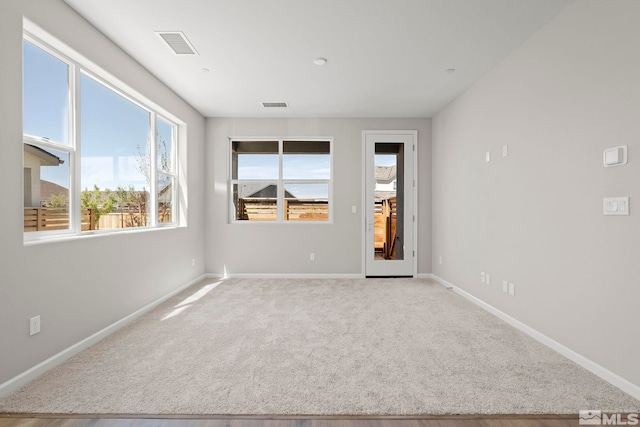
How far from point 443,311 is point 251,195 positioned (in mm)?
3500

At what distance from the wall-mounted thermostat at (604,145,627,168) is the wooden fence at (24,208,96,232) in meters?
3.95

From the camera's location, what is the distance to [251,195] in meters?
5.30

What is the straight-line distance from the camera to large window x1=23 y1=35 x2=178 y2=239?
222cm

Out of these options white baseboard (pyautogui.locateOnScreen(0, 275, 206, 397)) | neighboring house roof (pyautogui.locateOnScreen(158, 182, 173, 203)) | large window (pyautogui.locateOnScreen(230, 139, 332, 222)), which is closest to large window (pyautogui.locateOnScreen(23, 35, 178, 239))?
neighboring house roof (pyautogui.locateOnScreen(158, 182, 173, 203))

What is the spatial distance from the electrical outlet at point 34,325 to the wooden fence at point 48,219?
61 centimetres

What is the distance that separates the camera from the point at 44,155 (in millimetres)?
2291

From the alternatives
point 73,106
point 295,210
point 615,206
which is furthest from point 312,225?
point 615,206

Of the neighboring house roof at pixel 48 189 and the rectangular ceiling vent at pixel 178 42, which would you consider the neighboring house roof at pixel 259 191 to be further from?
the neighboring house roof at pixel 48 189

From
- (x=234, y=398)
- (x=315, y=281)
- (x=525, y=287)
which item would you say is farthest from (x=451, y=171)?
(x=234, y=398)

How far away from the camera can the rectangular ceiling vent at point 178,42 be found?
8.94 feet

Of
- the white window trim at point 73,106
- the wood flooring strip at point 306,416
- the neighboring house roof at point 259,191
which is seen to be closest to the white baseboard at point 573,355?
the wood flooring strip at point 306,416

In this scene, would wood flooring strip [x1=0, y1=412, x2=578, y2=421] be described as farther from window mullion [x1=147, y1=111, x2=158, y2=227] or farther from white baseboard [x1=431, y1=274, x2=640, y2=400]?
window mullion [x1=147, y1=111, x2=158, y2=227]

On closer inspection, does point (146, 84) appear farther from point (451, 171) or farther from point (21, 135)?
point (451, 171)

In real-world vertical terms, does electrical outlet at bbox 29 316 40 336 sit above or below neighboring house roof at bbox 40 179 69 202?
below
